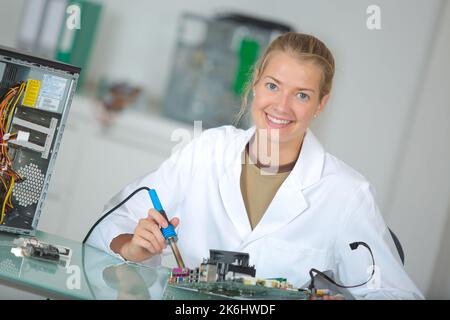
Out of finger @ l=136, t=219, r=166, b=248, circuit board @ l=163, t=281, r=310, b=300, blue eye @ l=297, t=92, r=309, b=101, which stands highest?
blue eye @ l=297, t=92, r=309, b=101

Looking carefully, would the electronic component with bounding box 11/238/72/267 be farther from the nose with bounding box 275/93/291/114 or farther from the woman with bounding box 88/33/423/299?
the nose with bounding box 275/93/291/114

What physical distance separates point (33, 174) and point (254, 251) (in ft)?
1.57

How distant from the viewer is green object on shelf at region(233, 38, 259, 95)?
329 centimetres

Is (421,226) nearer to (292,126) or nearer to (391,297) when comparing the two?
(292,126)

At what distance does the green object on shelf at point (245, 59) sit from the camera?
3291 mm

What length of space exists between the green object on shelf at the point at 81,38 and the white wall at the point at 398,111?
113 centimetres

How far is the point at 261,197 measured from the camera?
5.14 ft

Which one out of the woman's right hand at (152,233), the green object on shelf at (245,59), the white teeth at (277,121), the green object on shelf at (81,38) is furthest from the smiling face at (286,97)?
the green object on shelf at (81,38)

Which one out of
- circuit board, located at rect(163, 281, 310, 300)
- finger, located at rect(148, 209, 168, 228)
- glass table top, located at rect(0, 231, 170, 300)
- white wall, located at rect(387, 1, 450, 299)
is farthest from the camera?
white wall, located at rect(387, 1, 450, 299)

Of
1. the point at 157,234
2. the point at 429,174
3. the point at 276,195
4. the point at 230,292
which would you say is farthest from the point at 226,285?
the point at 429,174

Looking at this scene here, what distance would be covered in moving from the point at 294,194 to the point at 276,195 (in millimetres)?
42

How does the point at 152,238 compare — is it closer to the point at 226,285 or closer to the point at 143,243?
the point at 143,243

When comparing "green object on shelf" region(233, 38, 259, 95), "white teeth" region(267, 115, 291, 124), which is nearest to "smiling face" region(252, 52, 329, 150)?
"white teeth" region(267, 115, 291, 124)

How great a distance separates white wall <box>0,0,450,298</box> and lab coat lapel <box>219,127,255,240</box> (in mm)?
1680
